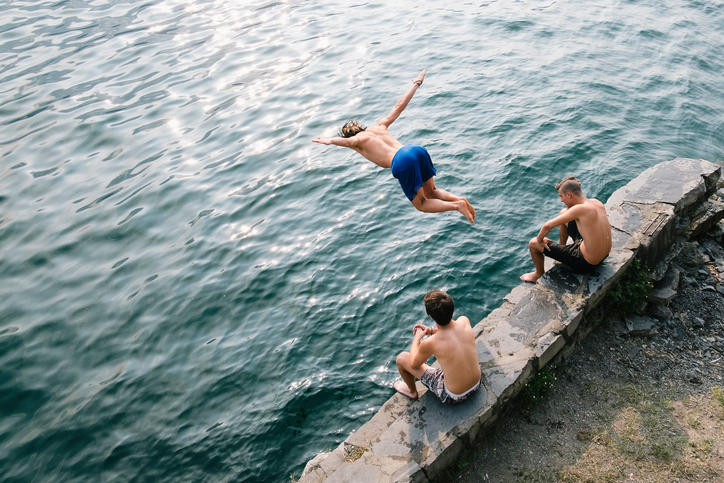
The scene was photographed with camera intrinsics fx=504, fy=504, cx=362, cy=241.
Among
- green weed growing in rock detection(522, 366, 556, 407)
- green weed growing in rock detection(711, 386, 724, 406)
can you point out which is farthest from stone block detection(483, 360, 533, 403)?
green weed growing in rock detection(711, 386, 724, 406)

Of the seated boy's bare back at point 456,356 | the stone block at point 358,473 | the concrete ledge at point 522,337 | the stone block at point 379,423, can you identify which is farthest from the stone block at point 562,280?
the stone block at point 358,473

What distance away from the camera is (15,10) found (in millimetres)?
23312

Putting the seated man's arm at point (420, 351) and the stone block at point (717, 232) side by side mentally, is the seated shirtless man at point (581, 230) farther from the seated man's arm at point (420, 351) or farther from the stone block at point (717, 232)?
the stone block at point (717, 232)

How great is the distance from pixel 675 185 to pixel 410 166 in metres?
4.61

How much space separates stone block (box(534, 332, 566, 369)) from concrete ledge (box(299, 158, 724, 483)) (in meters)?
0.01

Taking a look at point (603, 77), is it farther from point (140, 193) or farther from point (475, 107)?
point (140, 193)

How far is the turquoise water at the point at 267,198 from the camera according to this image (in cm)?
745

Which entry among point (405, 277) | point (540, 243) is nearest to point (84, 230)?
point (405, 277)

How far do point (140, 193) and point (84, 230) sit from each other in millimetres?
1574

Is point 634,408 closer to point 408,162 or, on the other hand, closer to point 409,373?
point 409,373

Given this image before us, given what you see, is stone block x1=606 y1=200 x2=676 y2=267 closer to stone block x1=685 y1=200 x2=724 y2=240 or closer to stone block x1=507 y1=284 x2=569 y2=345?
stone block x1=685 y1=200 x2=724 y2=240

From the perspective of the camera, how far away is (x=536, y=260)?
25.0 ft

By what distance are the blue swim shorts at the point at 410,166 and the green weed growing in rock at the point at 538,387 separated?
9.43 feet

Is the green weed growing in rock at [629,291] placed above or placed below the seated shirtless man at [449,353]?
below
